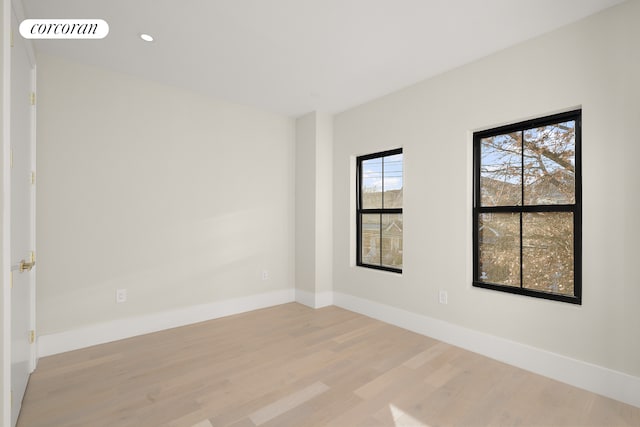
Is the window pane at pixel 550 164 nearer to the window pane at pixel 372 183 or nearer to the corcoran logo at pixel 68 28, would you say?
the window pane at pixel 372 183

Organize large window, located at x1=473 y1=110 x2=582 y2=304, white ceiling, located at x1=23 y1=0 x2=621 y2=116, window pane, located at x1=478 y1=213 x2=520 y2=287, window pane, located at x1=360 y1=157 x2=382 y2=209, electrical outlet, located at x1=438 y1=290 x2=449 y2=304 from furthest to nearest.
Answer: window pane, located at x1=360 y1=157 x2=382 y2=209 → electrical outlet, located at x1=438 y1=290 x2=449 y2=304 → window pane, located at x1=478 y1=213 x2=520 y2=287 → large window, located at x1=473 y1=110 x2=582 y2=304 → white ceiling, located at x1=23 y1=0 x2=621 y2=116

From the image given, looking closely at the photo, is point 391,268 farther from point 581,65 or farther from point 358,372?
point 581,65

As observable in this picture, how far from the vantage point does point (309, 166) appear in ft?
14.2

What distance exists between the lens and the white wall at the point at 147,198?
9.30ft

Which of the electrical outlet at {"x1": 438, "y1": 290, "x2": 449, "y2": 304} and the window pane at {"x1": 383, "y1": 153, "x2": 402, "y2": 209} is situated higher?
the window pane at {"x1": 383, "y1": 153, "x2": 402, "y2": 209}

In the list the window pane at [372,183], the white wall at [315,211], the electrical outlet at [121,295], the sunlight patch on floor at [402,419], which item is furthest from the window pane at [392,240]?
the electrical outlet at [121,295]

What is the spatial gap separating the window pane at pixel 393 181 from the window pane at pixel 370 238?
28cm

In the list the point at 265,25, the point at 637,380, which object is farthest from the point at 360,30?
the point at 637,380

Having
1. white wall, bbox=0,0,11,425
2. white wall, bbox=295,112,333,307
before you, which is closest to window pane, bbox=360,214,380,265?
white wall, bbox=295,112,333,307

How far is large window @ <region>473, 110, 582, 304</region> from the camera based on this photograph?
243cm

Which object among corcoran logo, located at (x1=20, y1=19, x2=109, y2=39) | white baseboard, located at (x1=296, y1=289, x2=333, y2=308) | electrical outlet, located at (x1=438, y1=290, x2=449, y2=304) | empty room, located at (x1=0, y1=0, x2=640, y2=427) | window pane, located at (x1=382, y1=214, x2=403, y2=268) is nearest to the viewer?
empty room, located at (x1=0, y1=0, x2=640, y2=427)

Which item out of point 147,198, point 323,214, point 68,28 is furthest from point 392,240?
point 68,28

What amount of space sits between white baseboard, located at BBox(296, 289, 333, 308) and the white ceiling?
2.63 metres

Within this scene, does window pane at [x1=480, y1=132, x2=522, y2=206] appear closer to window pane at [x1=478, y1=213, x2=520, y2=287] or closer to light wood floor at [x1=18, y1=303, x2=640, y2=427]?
window pane at [x1=478, y1=213, x2=520, y2=287]
